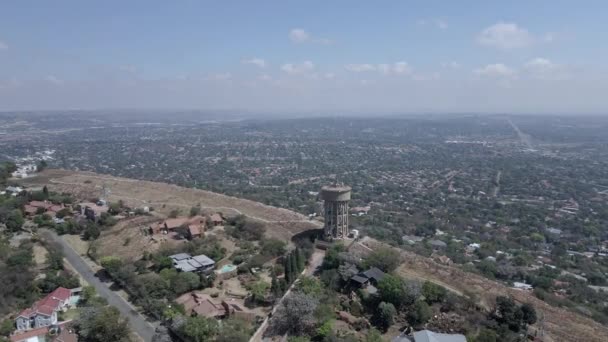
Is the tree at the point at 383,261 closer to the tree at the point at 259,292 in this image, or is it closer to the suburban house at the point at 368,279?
the suburban house at the point at 368,279

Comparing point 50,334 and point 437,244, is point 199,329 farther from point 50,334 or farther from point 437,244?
point 437,244

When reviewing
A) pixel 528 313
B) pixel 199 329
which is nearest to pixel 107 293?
pixel 199 329

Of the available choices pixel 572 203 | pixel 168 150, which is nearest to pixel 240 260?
pixel 572 203

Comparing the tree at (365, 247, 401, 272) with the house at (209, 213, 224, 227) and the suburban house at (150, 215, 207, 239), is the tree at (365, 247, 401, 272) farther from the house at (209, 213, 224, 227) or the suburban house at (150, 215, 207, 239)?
the house at (209, 213, 224, 227)

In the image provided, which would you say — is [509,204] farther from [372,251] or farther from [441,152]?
[441,152]

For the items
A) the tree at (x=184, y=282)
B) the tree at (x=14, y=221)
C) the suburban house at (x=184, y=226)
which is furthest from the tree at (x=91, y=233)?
the tree at (x=184, y=282)

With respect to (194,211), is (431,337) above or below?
below
